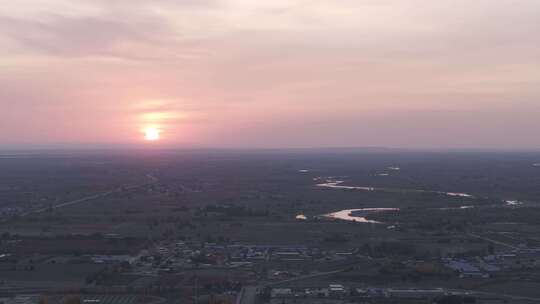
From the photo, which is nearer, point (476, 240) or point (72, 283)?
point (72, 283)


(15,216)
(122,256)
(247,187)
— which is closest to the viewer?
(122,256)

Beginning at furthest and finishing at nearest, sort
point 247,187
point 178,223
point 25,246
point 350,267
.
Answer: point 247,187 < point 178,223 < point 25,246 < point 350,267

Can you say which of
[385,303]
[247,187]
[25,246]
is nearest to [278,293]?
[385,303]

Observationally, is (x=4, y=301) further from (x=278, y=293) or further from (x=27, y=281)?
(x=278, y=293)

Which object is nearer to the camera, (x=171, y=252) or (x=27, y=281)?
(x=27, y=281)

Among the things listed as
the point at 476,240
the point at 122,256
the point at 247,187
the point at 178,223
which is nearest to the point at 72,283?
the point at 122,256

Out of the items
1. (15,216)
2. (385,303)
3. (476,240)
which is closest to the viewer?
(385,303)

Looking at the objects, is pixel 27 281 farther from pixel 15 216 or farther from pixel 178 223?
pixel 15 216

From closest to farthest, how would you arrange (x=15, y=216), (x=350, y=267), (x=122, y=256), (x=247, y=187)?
1. (x=350, y=267)
2. (x=122, y=256)
3. (x=15, y=216)
4. (x=247, y=187)
